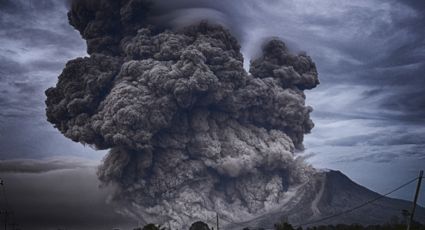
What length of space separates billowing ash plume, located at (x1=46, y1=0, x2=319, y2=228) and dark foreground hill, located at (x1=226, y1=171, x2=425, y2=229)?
6697 mm

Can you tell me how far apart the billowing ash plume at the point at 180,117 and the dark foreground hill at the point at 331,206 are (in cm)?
670

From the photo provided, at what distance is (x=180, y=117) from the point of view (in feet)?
234

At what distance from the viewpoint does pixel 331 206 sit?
4134 inches

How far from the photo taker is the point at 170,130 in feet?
233

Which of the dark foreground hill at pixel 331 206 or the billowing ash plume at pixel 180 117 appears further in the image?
the dark foreground hill at pixel 331 206

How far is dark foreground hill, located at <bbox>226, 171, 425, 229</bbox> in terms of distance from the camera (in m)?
86.1

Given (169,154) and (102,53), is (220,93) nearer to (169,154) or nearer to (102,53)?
(169,154)

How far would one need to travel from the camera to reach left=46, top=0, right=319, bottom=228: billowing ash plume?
65625 mm

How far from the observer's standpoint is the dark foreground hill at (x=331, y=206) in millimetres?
86062

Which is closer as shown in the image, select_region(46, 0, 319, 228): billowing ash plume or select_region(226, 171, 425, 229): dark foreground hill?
select_region(46, 0, 319, 228): billowing ash plume

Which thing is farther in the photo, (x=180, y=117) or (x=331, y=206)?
(x=331, y=206)

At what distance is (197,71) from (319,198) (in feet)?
170

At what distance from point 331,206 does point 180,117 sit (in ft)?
162

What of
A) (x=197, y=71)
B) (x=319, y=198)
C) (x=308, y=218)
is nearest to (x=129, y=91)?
(x=197, y=71)
